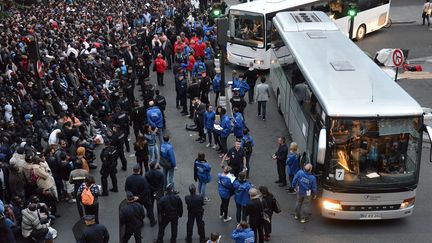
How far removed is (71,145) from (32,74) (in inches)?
255

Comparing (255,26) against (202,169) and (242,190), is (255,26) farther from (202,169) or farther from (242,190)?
(242,190)

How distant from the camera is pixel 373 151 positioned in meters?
11.6

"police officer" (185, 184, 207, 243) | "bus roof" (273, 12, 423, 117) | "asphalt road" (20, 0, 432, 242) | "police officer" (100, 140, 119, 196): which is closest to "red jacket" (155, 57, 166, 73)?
"asphalt road" (20, 0, 432, 242)

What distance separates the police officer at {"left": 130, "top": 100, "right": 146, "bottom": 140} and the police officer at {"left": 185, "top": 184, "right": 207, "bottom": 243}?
19.7ft

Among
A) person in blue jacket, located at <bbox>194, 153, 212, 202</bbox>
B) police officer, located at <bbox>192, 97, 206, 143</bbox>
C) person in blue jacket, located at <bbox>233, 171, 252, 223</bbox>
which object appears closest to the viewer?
person in blue jacket, located at <bbox>233, 171, 252, 223</bbox>

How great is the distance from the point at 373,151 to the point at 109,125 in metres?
9.18

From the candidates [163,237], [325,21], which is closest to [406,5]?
[325,21]

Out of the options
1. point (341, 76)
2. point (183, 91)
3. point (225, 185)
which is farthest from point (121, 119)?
point (341, 76)

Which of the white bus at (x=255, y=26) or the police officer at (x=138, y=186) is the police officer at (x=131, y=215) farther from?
the white bus at (x=255, y=26)

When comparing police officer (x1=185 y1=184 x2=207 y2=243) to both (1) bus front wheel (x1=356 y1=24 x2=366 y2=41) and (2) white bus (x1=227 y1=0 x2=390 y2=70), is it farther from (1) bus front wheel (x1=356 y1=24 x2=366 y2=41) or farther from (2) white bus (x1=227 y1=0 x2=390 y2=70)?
(1) bus front wheel (x1=356 y1=24 x2=366 y2=41)

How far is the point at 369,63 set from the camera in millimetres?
14320

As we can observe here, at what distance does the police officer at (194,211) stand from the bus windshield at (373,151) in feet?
9.28

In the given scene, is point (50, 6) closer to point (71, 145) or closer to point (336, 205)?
point (71, 145)

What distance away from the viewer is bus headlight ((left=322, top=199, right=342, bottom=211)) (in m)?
12.0
